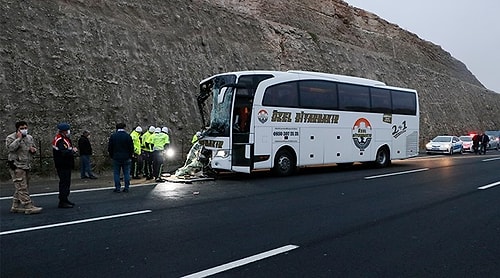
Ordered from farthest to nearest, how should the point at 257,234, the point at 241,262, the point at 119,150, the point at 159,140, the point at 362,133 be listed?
1. the point at 362,133
2. the point at 159,140
3. the point at 119,150
4. the point at 257,234
5. the point at 241,262

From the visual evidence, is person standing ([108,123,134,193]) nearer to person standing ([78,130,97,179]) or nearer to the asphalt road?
the asphalt road

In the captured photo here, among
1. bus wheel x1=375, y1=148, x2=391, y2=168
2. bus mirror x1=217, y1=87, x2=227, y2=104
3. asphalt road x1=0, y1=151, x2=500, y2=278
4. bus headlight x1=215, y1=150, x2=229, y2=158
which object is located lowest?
asphalt road x1=0, y1=151, x2=500, y2=278

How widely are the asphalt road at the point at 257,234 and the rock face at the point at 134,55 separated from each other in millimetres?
7191

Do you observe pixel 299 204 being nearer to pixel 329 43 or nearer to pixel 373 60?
pixel 329 43

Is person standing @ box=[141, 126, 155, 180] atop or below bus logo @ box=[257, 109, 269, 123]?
below

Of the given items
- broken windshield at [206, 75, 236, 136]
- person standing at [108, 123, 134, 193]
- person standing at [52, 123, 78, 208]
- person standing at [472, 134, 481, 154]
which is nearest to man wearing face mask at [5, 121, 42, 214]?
person standing at [52, 123, 78, 208]

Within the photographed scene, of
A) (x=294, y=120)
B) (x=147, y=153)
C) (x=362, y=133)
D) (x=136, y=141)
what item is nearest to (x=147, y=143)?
(x=147, y=153)

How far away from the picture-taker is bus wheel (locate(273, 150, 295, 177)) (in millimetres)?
14969

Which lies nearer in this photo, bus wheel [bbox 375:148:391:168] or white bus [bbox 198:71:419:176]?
white bus [bbox 198:71:419:176]

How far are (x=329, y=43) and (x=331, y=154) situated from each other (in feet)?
81.9

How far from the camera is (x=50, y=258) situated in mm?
5090

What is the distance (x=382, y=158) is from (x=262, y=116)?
8.35 m

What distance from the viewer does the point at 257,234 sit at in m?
6.37

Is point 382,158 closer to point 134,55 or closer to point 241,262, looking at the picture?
point 134,55
